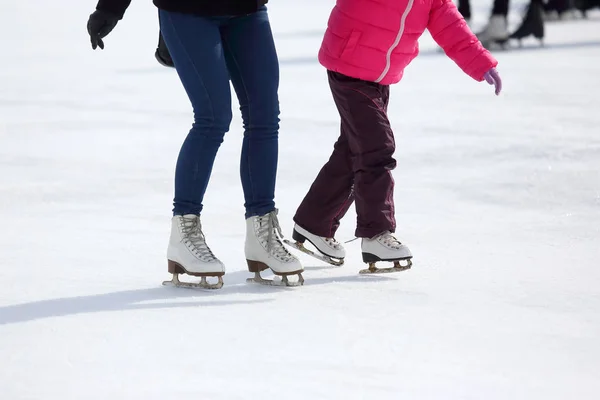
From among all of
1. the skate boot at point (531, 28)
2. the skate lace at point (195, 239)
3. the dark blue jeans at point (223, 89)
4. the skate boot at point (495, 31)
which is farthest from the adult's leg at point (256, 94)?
the skate boot at point (531, 28)

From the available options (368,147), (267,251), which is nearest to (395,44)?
(368,147)

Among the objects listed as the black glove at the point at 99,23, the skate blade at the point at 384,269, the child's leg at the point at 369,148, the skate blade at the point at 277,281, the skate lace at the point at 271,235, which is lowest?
the skate blade at the point at 384,269

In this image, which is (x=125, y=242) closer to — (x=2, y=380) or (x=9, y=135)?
(x=2, y=380)

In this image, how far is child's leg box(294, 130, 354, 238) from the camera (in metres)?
3.99

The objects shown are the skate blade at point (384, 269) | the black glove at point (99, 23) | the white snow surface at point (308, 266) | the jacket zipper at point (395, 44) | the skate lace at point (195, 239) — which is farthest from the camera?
the skate blade at point (384, 269)

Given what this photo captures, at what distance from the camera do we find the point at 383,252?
382 centimetres

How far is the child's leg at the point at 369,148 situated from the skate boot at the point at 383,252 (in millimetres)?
22

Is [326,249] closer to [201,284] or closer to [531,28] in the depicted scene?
[201,284]

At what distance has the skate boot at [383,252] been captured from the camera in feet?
12.5

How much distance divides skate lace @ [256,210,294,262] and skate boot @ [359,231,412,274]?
0.29m

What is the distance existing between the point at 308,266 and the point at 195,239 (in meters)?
0.50

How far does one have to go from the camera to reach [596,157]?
599 centimetres

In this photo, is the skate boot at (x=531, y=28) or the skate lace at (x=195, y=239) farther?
the skate boot at (x=531, y=28)

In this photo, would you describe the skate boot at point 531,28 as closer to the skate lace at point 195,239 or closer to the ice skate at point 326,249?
the ice skate at point 326,249
